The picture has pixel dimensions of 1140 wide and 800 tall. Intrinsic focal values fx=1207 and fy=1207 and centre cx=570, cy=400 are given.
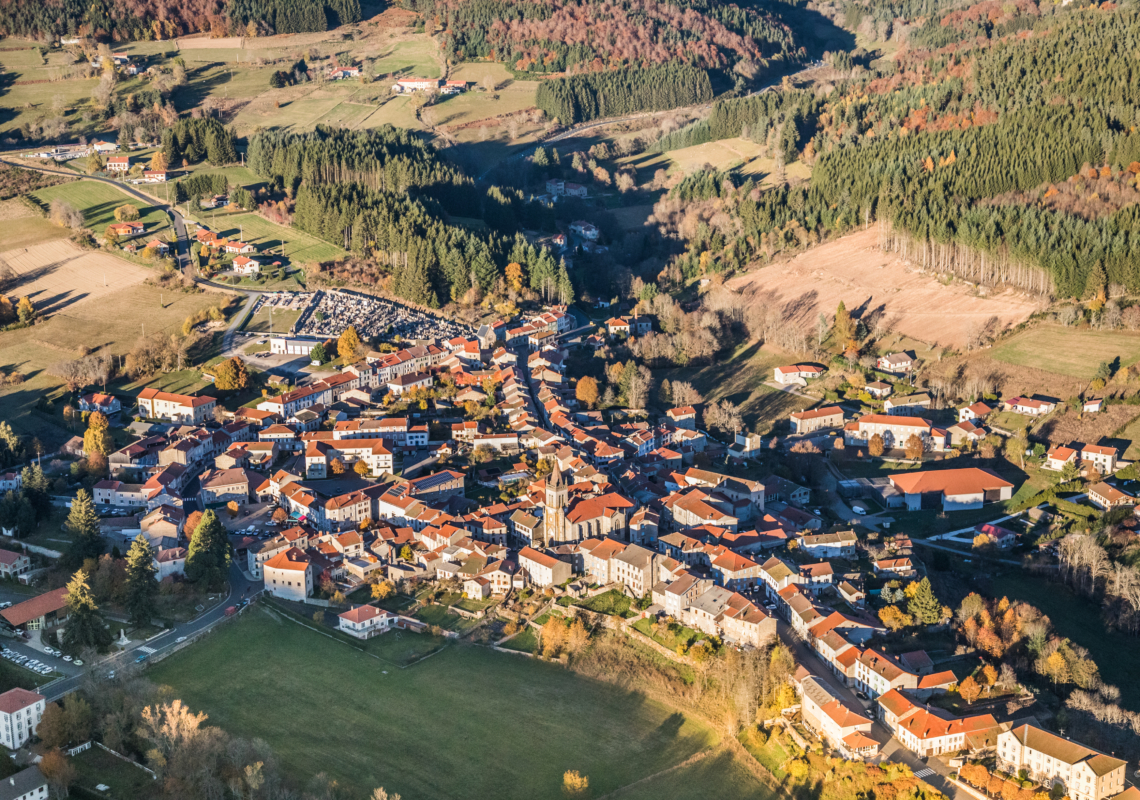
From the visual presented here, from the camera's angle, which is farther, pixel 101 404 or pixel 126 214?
pixel 126 214

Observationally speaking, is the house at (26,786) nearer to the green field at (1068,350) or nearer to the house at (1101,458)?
the house at (1101,458)

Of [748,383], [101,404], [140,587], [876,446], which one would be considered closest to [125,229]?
[101,404]

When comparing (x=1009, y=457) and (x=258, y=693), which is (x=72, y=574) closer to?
(x=258, y=693)

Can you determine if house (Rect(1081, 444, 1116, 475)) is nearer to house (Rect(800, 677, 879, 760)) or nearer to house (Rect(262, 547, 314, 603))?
house (Rect(800, 677, 879, 760))

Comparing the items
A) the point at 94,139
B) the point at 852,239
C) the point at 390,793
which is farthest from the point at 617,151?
the point at 390,793

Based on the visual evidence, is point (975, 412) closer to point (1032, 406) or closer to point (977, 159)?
point (1032, 406)

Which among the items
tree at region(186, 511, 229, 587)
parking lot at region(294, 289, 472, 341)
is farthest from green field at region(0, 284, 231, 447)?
tree at region(186, 511, 229, 587)
